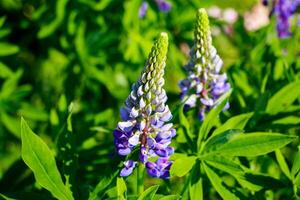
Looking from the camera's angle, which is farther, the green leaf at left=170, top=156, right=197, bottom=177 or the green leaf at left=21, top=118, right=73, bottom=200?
the green leaf at left=170, top=156, right=197, bottom=177

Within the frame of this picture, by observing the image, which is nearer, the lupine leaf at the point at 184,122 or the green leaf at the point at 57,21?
the lupine leaf at the point at 184,122

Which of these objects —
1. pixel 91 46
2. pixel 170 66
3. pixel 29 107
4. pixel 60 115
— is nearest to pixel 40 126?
pixel 29 107

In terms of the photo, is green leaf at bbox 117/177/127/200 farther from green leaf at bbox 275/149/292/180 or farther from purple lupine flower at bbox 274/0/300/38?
purple lupine flower at bbox 274/0/300/38

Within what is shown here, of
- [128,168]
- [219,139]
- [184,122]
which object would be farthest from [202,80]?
[128,168]

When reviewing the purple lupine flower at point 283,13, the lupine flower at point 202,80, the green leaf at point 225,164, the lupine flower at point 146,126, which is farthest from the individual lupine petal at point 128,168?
the purple lupine flower at point 283,13

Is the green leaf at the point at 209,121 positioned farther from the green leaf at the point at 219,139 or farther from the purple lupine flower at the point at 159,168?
the purple lupine flower at the point at 159,168

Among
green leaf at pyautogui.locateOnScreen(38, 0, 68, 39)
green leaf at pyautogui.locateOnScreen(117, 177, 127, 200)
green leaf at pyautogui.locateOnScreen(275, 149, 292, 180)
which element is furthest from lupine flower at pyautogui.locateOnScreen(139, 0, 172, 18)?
green leaf at pyautogui.locateOnScreen(117, 177, 127, 200)

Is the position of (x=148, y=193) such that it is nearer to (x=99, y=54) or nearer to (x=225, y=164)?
(x=225, y=164)
